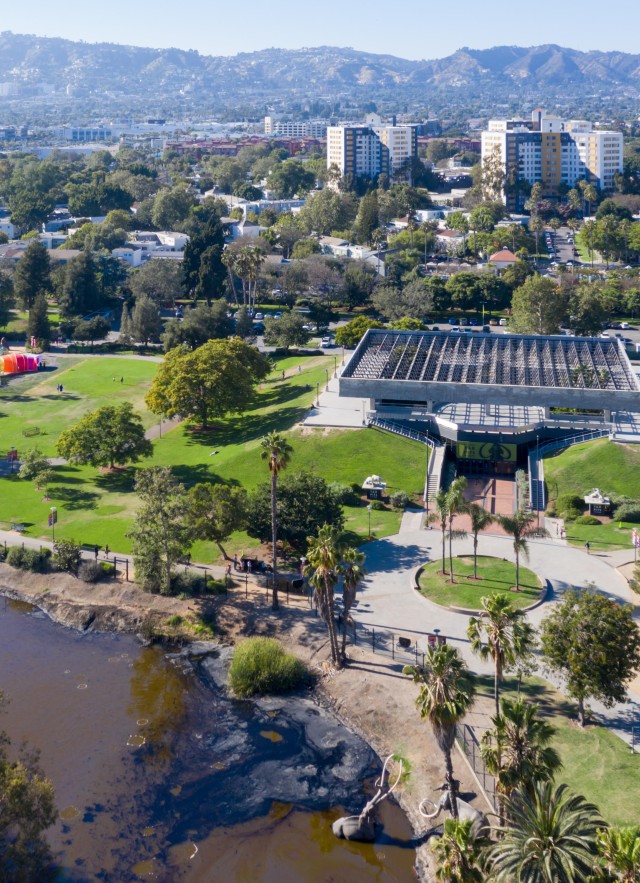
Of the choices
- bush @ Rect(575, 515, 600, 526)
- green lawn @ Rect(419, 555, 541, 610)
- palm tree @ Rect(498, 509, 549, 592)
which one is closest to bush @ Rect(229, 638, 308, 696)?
green lawn @ Rect(419, 555, 541, 610)

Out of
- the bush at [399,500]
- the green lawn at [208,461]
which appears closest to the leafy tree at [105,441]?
the green lawn at [208,461]

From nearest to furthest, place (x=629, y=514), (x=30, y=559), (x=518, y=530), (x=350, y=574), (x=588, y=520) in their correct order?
(x=350, y=574) → (x=518, y=530) → (x=30, y=559) → (x=629, y=514) → (x=588, y=520)

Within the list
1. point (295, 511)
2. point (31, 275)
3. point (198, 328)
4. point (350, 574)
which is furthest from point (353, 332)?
point (350, 574)

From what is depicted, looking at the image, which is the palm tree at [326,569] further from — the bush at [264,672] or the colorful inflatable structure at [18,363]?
the colorful inflatable structure at [18,363]

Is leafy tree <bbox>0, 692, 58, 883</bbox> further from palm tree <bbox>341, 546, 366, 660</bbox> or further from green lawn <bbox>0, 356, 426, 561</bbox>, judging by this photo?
green lawn <bbox>0, 356, 426, 561</bbox>

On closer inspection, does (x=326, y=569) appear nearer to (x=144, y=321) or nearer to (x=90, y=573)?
(x=90, y=573)

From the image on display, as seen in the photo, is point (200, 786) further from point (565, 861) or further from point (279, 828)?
point (565, 861)

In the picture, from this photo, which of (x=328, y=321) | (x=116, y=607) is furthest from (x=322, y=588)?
(x=328, y=321)
